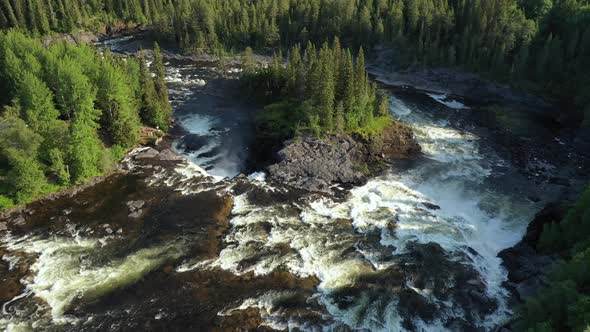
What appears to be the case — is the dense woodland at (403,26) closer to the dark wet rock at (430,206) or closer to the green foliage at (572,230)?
the dark wet rock at (430,206)

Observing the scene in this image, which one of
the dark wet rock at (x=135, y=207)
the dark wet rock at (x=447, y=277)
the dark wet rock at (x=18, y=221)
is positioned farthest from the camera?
the dark wet rock at (x=135, y=207)

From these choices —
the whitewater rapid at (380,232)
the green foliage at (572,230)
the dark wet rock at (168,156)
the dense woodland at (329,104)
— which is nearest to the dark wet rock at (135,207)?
the whitewater rapid at (380,232)

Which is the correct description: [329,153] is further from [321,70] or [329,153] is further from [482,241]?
[482,241]

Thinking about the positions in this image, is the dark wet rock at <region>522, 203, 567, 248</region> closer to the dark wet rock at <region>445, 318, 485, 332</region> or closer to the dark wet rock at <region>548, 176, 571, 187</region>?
the dark wet rock at <region>548, 176, 571, 187</region>

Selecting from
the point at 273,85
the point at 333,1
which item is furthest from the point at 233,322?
the point at 333,1

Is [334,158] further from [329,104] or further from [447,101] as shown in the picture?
[447,101]

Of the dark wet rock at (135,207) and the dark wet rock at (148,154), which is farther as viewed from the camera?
the dark wet rock at (148,154)
